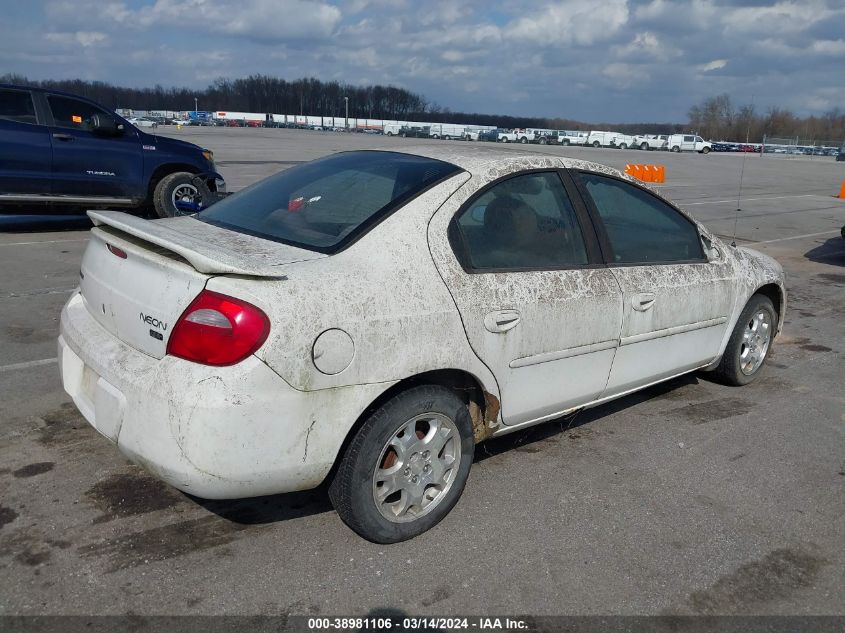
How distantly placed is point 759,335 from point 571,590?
309cm

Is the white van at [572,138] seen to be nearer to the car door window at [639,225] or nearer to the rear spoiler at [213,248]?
the car door window at [639,225]

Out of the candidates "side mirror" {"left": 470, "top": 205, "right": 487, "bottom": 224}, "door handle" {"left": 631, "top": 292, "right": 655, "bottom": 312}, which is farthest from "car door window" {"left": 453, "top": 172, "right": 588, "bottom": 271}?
"door handle" {"left": 631, "top": 292, "right": 655, "bottom": 312}

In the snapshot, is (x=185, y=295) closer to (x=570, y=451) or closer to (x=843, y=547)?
(x=570, y=451)

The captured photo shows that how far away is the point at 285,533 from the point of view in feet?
10.2

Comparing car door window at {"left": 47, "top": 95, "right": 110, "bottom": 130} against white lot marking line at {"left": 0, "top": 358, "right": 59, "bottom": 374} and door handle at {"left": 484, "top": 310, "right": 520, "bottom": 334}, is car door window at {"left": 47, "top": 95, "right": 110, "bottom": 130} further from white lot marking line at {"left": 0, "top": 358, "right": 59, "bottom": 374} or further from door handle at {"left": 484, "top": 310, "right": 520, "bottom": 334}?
door handle at {"left": 484, "top": 310, "right": 520, "bottom": 334}

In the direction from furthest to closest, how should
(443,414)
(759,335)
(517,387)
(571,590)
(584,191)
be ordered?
(759,335)
(584,191)
(517,387)
(443,414)
(571,590)

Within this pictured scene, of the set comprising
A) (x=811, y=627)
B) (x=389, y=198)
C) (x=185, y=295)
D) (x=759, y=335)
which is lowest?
(x=811, y=627)

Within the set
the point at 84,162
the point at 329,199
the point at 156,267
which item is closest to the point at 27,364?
the point at 156,267

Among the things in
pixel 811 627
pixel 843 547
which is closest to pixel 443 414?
pixel 811 627

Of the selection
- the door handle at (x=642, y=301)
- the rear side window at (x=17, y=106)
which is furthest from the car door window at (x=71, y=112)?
the door handle at (x=642, y=301)

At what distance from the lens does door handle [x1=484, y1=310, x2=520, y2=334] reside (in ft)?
10.2

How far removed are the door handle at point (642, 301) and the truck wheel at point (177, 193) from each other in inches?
311

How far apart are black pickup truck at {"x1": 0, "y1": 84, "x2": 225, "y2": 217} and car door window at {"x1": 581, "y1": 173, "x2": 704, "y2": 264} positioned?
7.01 m

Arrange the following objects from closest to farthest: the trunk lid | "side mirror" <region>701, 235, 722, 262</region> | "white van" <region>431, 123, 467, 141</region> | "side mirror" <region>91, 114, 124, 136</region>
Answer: the trunk lid, "side mirror" <region>701, 235, 722, 262</region>, "side mirror" <region>91, 114, 124, 136</region>, "white van" <region>431, 123, 467, 141</region>
